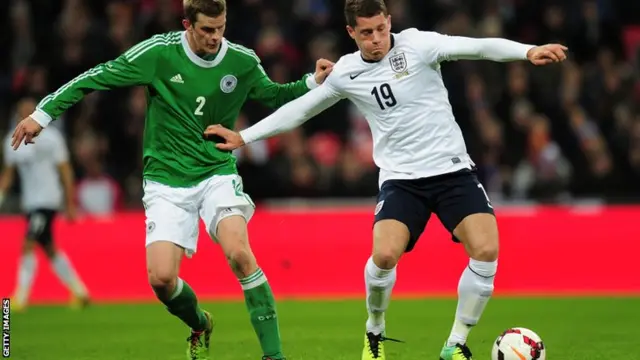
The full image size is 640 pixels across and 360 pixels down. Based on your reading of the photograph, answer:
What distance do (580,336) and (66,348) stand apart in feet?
14.4

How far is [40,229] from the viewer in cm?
1429

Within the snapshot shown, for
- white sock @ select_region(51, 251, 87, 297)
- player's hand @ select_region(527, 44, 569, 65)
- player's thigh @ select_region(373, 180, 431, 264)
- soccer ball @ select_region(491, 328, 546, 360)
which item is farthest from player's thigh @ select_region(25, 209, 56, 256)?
player's hand @ select_region(527, 44, 569, 65)

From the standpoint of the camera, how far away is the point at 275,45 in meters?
18.0

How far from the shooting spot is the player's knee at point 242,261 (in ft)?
26.1

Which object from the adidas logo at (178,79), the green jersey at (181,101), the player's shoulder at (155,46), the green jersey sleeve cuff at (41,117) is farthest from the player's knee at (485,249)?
the green jersey sleeve cuff at (41,117)

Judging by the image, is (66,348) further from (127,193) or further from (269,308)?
(127,193)

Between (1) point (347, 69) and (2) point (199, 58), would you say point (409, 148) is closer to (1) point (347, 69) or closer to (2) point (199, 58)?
(1) point (347, 69)

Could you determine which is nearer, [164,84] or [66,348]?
[164,84]

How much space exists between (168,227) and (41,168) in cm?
682

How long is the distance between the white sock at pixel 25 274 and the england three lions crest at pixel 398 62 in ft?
24.2

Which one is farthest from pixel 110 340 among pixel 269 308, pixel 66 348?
pixel 269 308

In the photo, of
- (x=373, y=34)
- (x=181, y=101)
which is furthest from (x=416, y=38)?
(x=181, y=101)

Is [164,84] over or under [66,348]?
over

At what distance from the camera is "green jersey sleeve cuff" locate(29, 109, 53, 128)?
7.96 m
